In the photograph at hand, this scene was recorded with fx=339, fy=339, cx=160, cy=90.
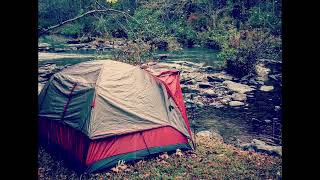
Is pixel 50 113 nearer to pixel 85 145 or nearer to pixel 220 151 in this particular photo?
pixel 85 145

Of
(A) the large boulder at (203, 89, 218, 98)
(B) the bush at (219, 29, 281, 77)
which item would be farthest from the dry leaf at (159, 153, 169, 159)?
(B) the bush at (219, 29, 281, 77)

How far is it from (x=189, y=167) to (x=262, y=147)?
7.73 feet

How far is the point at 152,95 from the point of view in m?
7.67

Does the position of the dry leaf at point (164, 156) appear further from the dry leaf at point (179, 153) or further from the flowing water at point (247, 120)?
→ the flowing water at point (247, 120)

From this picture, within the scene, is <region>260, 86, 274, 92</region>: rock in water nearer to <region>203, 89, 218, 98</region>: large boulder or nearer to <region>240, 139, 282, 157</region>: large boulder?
<region>203, 89, 218, 98</region>: large boulder

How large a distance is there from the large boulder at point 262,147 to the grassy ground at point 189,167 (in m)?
0.32

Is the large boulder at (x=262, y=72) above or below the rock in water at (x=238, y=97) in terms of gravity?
above

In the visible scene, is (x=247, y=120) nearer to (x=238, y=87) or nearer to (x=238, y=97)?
(x=238, y=97)

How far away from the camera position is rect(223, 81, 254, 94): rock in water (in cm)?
1534

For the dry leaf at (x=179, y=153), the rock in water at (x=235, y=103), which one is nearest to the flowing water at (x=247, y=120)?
the rock in water at (x=235, y=103)

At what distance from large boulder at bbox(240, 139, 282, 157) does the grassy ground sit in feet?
1.04

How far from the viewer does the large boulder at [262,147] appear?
26.5ft

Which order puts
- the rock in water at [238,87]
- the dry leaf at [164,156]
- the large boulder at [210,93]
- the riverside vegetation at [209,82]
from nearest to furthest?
the riverside vegetation at [209,82], the dry leaf at [164,156], the large boulder at [210,93], the rock in water at [238,87]
